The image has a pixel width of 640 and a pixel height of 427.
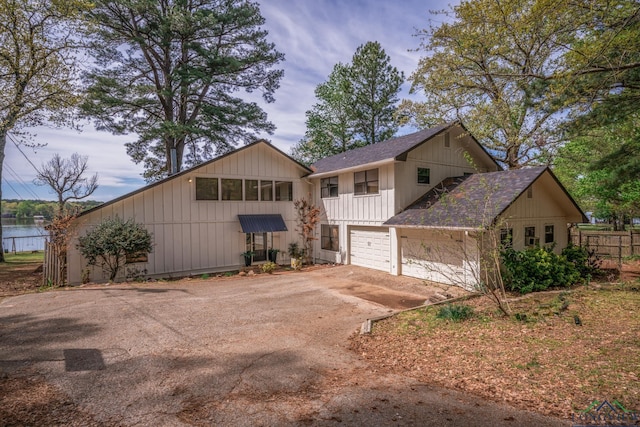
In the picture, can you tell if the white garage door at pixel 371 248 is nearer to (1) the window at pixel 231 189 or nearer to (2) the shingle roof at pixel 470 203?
(2) the shingle roof at pixel 470 203

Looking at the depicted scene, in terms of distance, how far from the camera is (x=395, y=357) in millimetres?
5969

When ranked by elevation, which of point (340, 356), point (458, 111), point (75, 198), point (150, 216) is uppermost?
point (458, 111)

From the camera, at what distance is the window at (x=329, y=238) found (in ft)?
57.9

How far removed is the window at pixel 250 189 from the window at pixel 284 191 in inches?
52.6

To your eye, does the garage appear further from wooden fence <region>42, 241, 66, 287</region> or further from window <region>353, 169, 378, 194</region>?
wooden fence <region>42, 241, 66, 287</region>

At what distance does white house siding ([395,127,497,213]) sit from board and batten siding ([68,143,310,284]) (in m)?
6.88

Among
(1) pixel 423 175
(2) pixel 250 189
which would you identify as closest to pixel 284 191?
(2) pixel 250 189

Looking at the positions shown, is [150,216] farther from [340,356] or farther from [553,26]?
[553,26]

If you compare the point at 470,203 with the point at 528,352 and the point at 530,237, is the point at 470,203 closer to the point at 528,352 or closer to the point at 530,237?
the point at 530,237

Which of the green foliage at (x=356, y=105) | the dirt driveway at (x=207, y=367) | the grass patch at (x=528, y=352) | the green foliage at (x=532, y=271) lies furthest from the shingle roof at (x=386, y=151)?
the green foliage at (x=356, y=105)

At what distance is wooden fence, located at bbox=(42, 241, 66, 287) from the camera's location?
12.6 metres

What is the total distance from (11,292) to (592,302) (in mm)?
18921

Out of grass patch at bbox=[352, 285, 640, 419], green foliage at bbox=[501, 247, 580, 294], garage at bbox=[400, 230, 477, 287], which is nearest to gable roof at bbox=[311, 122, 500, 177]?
garage at bbox=[400, 230, 477, 287]

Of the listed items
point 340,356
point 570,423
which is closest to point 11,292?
point 340,356
